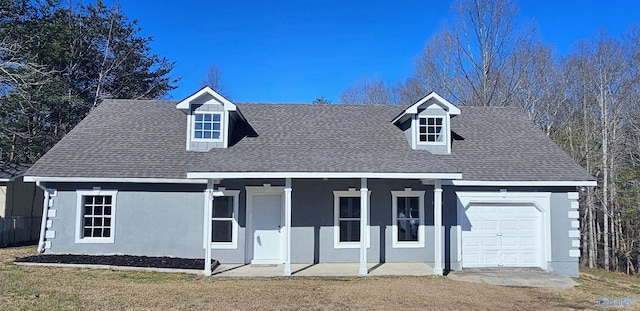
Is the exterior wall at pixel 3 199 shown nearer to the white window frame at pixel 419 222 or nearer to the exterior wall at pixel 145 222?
the exterior wall at pixel 145 222

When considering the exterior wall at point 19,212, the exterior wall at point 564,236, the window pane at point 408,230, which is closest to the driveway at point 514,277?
the exterior wall at point 564,236

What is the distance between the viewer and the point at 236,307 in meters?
7.97

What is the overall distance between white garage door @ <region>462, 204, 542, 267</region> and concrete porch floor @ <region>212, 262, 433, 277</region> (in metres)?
1.59

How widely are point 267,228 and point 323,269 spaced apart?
2.23 metres

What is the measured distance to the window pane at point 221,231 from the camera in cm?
1292

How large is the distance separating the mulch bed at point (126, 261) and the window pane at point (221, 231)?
0.75m

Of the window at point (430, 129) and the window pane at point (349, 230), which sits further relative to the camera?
the window at point (430, 129)

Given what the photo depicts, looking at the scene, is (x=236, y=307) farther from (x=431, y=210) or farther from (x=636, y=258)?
(x=636, y=258)

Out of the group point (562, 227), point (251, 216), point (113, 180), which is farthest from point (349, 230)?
point (113, 180)

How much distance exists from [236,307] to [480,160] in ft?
30.4

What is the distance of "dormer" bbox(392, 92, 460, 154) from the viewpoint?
14.1m

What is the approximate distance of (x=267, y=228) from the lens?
1309 centimetres

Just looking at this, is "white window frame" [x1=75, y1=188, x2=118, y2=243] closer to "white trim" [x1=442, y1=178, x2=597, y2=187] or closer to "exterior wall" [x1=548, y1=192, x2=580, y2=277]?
"white trim" [x1=442, y1=178, x2=597, y2=187]

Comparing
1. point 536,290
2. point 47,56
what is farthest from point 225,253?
point 47,56
